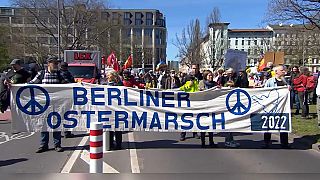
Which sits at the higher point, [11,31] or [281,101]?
[11,31]

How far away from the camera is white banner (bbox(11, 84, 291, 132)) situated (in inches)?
357

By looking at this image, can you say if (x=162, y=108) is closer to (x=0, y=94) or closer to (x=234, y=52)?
(x=0, y=94)

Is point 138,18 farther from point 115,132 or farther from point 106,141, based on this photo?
point 106,141

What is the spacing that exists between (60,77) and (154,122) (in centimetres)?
235

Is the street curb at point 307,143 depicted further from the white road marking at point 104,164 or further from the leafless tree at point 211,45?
the leafless tree at point 211,45

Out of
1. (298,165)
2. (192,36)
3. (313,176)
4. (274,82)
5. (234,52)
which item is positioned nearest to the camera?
(313,176)

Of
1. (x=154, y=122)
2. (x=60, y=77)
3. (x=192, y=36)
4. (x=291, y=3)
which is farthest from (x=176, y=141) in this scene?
(x=192, y=36)

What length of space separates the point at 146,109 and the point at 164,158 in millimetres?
1365

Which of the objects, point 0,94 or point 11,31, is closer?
point 0,94

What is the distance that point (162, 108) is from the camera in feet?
30.6

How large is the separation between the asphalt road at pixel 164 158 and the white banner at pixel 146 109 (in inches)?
19.6

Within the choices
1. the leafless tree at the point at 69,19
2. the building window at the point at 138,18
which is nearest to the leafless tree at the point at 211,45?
the leafless tree at the point at 69,19

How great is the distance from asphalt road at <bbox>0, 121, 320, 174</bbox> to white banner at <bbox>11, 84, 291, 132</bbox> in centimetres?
50

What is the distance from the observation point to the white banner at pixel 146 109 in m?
9.08
